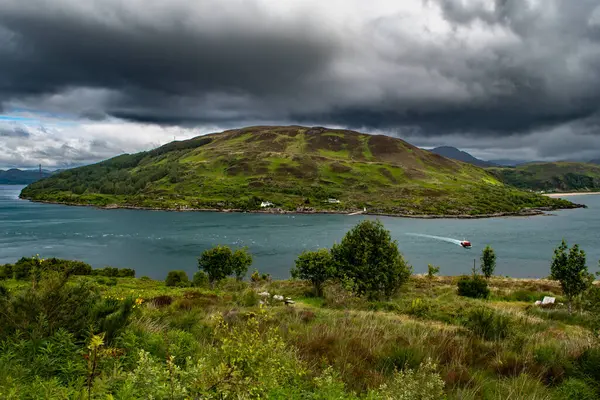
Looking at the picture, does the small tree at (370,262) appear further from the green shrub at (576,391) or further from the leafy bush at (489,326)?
the green shrub at (576,391)

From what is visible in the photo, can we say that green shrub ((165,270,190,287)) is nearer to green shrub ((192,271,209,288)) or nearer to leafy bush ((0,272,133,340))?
green shrub ((192,271,209,288))

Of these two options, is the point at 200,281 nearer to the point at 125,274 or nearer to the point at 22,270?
the point at 125,274

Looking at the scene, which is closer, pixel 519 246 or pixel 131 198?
pixel 519 246

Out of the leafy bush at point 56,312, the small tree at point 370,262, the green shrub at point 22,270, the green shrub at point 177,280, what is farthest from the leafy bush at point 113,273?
the leafy bush at point 56,312

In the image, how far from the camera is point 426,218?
15412cm

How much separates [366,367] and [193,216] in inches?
5810

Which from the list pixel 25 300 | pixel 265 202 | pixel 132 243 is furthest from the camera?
pixel 265 202

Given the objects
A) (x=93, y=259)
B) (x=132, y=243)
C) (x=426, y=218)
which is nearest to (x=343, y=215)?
(x=426, y=218)

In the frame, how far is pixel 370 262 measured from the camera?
3441 cm

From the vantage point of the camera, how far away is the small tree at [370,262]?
110 ft

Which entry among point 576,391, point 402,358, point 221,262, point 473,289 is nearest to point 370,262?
point 473,289

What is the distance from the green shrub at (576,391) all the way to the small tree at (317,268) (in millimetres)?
27441

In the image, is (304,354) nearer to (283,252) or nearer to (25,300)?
(25,300)

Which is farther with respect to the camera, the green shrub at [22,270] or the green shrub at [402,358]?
the green shrub at [22,270]
